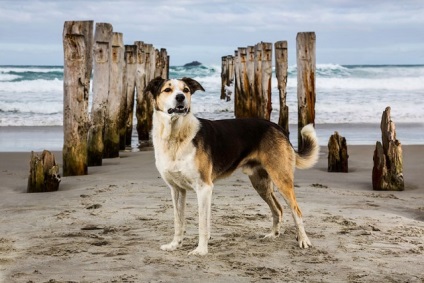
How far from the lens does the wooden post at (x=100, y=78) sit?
44.3ft

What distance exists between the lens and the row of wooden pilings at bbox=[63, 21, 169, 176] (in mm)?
11445

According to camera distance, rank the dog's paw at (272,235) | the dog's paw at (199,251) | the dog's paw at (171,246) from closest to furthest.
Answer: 1. the dog's paw at (199,251)
2. the dog's paw at (171,246)
3. the dog's paw at (272,235)

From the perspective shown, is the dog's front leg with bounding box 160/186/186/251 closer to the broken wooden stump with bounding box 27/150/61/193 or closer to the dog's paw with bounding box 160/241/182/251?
the dog's paw with bounding box 160/241/182/251

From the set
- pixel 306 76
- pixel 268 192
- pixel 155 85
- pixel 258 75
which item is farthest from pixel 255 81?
pixel 155 85

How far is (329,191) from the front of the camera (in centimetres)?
1053

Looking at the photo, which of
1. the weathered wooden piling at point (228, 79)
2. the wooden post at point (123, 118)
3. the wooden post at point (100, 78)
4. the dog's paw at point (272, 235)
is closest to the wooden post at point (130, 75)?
the wooden post at point (123, 118)

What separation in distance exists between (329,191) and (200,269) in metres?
4.56

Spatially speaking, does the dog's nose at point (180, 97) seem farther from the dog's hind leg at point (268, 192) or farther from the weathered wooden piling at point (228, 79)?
the weathered wooden piling at point (228, 79)

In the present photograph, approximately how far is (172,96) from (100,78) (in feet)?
25.3

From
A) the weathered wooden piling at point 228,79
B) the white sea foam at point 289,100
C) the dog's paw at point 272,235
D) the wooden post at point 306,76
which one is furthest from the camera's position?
the weathered wooden piling at point 228,79

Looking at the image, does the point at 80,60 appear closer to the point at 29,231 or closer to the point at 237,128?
the point at 29,231

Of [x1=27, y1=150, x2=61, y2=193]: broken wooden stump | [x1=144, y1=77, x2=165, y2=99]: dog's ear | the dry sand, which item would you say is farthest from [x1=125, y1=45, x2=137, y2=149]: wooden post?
[x1=144, y1=77, x2=165, y2=99]: dog's ear

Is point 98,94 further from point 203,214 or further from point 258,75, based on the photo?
point 258,75

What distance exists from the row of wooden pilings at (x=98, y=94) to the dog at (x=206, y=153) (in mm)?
4635
